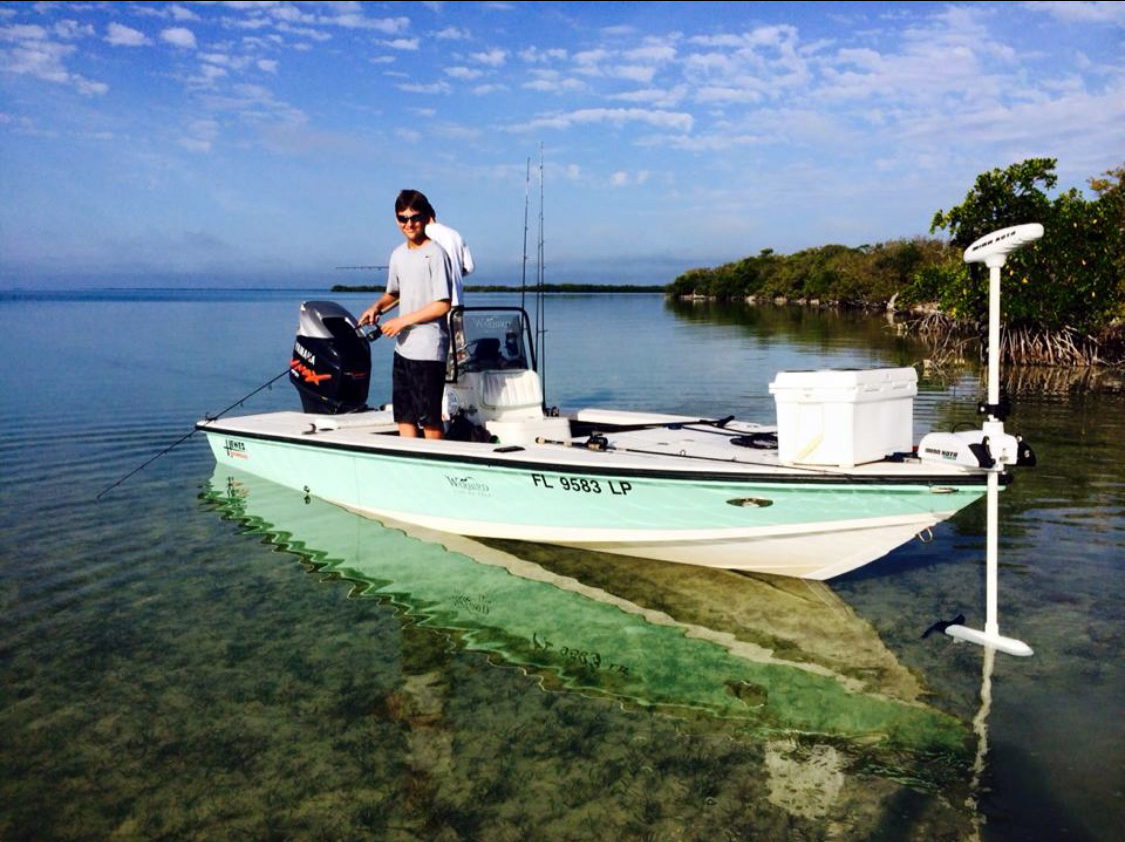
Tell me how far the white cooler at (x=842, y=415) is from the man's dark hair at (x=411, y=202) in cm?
318

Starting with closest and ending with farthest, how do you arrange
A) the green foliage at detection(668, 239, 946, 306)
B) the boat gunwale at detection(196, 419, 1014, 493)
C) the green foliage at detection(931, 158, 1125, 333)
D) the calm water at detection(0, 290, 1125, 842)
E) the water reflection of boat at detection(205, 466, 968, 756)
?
1. the calm water at detection(0, 290, 1125, 842)
2. the water reflection of boat at detection(205, 466, 968, 756)
3. the boat gunwale at detection(196, 419, 1014, 493)
4. the green foliage at detection(931, 158, 1125, 333)
5. the green foliage at detection(668, 239, 946, 306)

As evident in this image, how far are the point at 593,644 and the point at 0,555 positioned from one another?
5.01m

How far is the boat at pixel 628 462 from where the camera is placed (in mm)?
5223

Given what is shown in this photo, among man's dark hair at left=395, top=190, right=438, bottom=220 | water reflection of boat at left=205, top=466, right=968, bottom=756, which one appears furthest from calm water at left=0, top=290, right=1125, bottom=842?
man's dark hair at left=395, top=190, right=438, bottom=220

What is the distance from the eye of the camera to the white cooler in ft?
17.2

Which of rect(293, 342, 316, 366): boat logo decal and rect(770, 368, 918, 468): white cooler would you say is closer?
rect(770, 368, 918, 468): white cooler

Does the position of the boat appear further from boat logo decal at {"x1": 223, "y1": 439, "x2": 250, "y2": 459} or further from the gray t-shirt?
the gray t-shirt

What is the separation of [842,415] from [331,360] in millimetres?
5544

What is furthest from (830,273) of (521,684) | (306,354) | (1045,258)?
(521,684)

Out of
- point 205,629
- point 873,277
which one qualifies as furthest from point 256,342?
point 873,277

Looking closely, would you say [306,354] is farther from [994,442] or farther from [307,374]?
[994,442]

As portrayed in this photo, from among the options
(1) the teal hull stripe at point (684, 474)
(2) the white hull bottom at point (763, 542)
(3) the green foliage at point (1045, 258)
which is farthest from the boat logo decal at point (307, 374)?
(3) the green foliage at point (1045, 258)

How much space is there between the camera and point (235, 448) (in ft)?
29.8

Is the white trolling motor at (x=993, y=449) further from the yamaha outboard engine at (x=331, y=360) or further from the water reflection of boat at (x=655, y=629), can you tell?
the yamaha outboard engine at (x=331, y=360)
